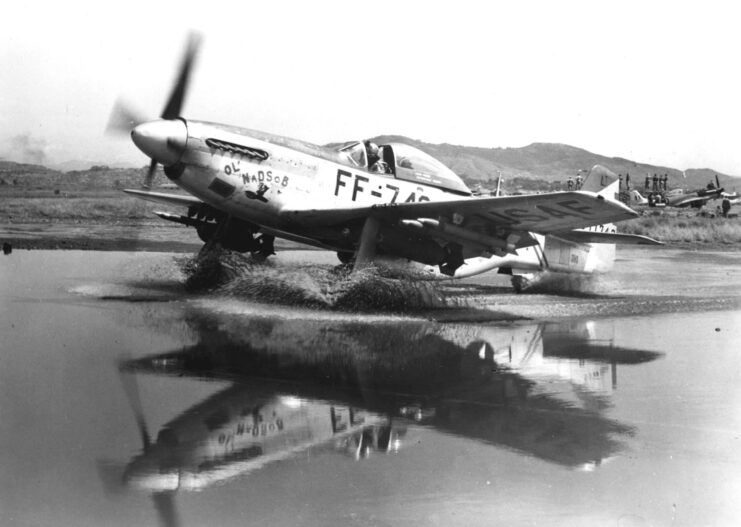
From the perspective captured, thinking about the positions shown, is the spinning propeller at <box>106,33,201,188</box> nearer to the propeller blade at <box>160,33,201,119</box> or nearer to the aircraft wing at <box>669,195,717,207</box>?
the propeller blade at <box>160,33,201,119</box>

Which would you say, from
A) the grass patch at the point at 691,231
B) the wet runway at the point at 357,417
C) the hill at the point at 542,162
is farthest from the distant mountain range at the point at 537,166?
the wet runway at the point at 357,417

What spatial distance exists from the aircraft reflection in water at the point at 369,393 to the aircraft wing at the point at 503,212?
1994mm

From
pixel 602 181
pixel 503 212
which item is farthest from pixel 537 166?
pixel 503 212

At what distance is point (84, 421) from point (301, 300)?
6.43 m

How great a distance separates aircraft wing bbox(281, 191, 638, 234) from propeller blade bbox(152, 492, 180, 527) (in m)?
7.83

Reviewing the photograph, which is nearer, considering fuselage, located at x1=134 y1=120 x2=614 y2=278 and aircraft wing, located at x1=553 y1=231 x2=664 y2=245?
fuselage, located at x1=134 y1=120 x2=614 y2=278

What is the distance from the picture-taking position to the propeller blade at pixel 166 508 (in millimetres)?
3789

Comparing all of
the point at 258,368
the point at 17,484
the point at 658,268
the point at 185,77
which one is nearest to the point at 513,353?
the point at 258,368

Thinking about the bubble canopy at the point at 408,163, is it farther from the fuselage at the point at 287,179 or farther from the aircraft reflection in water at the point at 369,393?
the aircraft reflection in water at the point at 369,393

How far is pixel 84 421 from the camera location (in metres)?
5.28

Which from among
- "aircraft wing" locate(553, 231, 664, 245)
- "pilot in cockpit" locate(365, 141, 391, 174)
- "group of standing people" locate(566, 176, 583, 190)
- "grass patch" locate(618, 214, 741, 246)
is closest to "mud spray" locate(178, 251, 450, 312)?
"pilot in cockpit" locate(365, 141, 391, 174)

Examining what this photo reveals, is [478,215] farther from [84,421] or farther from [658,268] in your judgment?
[658,268]

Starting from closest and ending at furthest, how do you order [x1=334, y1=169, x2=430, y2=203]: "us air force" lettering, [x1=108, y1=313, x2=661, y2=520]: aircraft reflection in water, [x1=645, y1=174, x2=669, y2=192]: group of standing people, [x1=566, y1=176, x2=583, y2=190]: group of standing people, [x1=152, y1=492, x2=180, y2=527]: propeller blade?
[x1=152, y1=492, x2=180, y2=527]: propeller blade, [x1=108, y1=313, x2=661, y2=520]: aircraft reflection in water, [x1=334, y1=169, x2=430, y2=203]: "us air force" lettering, [x1=566, y1=176, x2=583, y2=190]: group of standing people, [x1=645, y1=174, x2=669, y2=192]: group of standing people

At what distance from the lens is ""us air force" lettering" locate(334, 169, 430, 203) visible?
13.2 metres
